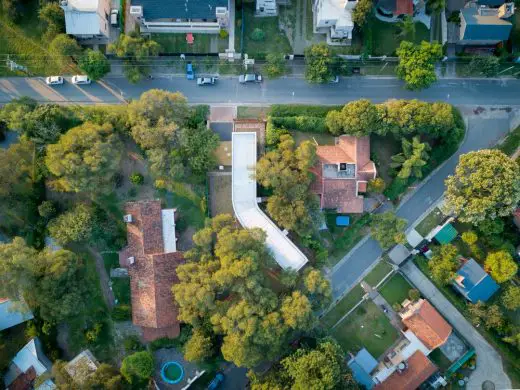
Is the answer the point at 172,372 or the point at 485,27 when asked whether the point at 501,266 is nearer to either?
the point at 485,27

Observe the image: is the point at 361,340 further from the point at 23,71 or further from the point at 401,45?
the point at 23,71

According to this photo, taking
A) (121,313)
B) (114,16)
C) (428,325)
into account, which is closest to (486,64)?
(428,325)

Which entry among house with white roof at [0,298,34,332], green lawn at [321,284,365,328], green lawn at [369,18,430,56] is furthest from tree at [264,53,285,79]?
house with white roof at [0,298,34,332]

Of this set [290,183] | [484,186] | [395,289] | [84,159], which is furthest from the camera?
[395,289]

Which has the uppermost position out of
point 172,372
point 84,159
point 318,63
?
point 318,63

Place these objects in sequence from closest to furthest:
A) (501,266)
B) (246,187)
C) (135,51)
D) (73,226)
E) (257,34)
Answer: (73,226) < (501,266) < (246,187) < (135,51) < (257,34)

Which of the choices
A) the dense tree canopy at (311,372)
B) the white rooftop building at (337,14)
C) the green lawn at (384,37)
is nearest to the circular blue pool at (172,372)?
the dense tree canopy at (311,372)

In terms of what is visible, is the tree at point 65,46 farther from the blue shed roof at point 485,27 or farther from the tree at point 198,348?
the blue shed roof at point 485,27
